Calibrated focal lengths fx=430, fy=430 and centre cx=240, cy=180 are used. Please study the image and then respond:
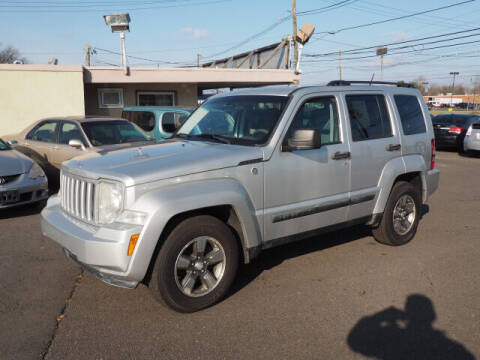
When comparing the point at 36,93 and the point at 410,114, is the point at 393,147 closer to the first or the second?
the point at 410,114

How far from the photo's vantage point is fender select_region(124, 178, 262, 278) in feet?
11.1

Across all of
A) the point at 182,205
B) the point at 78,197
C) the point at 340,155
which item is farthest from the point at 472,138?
the point at 78,197

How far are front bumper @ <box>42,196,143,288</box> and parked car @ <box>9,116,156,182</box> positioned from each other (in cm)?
480

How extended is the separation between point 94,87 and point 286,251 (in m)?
13.8

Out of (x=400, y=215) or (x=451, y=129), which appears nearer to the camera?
(x=400, y=215)

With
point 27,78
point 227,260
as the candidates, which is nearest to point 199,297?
point 227,260

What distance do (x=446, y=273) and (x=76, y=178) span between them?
402 centimetres

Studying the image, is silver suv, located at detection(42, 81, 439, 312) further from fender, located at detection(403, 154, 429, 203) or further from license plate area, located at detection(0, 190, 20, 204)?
license plate area, located at detection(0, 190, 20, 204)

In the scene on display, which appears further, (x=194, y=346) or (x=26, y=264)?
(x=26, y=264)

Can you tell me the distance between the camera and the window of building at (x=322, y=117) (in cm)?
454

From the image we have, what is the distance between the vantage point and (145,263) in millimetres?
3406

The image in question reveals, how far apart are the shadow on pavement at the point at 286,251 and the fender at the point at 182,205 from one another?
72cm

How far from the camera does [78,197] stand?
388cm

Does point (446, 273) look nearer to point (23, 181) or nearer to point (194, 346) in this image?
point (194, 346)
